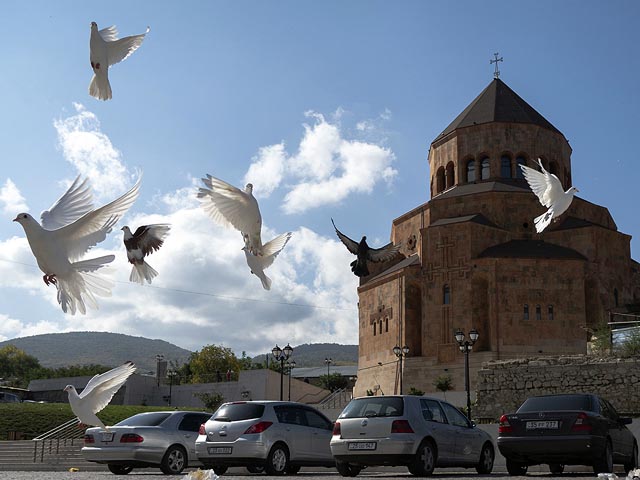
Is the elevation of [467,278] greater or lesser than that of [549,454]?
greater

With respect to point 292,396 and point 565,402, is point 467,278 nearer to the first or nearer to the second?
point 292,396

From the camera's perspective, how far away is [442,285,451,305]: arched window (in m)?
45.5

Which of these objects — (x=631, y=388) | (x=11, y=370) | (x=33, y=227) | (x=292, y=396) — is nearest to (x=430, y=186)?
(x=292, y=396)

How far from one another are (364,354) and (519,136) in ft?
54.7

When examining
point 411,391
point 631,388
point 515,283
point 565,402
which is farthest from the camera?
point 515,283

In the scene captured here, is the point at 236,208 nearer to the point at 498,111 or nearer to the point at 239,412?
the point at 239,412

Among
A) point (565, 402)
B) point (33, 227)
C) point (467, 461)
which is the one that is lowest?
point (467, 461)

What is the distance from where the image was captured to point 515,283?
44500 mm

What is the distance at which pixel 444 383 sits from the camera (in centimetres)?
4150

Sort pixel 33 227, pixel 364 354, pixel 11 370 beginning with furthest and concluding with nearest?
pixel 11 370, pixel 364 354, pixel 33 227

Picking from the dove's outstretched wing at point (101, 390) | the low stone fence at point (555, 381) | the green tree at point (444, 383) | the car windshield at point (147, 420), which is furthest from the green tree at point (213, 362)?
the dove's outstretched wing at point (101, 390)

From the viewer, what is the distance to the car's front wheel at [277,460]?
48.6 feet

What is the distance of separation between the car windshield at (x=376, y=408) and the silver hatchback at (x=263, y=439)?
155 cm

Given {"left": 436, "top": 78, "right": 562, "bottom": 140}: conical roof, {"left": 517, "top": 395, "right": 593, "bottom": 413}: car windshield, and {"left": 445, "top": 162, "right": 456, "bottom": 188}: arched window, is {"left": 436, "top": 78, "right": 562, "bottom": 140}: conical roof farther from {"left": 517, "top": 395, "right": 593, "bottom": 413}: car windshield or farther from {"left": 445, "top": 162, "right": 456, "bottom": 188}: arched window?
{"left": 517, "top": 395, "right": 593, "bottom": 413}: car windshield
